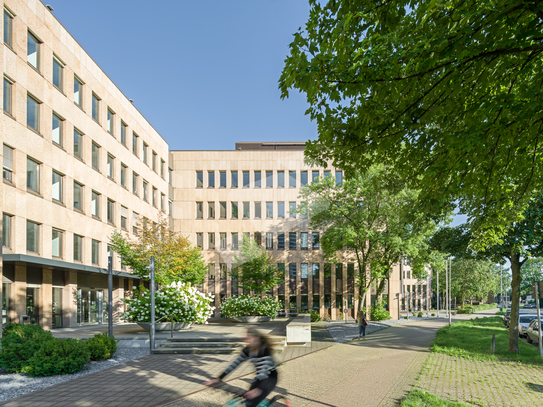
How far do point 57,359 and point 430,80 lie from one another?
1143cm

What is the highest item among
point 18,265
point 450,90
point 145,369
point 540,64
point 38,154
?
point 38,154

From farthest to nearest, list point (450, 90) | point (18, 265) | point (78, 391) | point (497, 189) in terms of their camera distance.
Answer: point (18, 265) < point (78, 391) < point (497, 189) < point (450, 90)

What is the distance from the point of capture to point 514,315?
1633 centimetres

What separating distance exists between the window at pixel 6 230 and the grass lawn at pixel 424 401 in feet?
62.2

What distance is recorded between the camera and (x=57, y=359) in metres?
11.6

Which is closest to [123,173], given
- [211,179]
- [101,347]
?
[211,179]

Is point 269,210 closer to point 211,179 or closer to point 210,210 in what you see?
point 210,210

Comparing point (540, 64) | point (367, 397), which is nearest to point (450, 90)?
point (540, 64)

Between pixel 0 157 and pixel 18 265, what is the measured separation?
549cm

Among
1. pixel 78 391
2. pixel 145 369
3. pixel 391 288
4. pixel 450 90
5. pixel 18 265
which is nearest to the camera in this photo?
pixel 450 90

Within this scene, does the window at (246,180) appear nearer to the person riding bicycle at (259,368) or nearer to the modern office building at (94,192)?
the modern office building at (94,192)

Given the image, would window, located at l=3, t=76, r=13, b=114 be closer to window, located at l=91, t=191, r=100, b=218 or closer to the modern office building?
the modern office building

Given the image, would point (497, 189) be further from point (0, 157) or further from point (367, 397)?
point (0, 157)

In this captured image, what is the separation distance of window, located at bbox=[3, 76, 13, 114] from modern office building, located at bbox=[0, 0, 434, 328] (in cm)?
5
